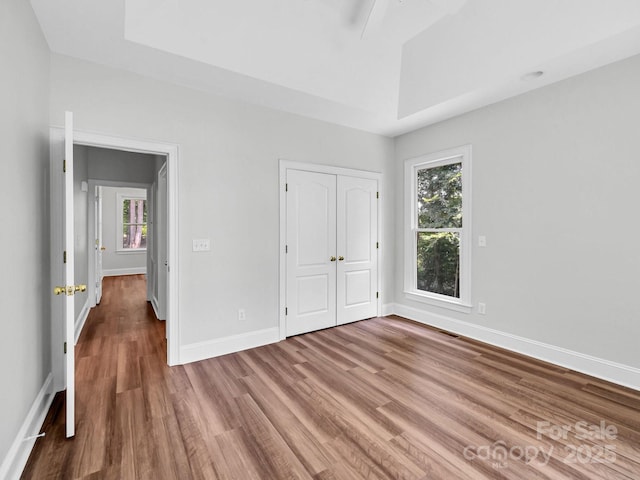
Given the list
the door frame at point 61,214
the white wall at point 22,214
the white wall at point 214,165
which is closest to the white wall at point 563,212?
the white wall at point 214,165

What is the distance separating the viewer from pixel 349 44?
9.77ft

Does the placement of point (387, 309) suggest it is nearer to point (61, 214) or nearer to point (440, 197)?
point (440, 197)

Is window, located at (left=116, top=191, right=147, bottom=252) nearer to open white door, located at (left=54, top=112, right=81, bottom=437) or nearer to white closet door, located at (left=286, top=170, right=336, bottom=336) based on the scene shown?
white closet door, located at (left=286, top=170, right=336, bottom=336)

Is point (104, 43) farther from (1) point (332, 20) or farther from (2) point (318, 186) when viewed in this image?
(2) point (318, 186)

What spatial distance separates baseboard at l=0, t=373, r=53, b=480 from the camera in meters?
1.55

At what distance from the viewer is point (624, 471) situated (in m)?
1.68

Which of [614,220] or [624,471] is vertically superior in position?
[614,220]

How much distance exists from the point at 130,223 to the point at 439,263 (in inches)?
336

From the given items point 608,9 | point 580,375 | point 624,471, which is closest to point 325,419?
point 624,471

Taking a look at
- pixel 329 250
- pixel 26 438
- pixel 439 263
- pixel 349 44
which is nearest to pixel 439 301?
pixel 439 263

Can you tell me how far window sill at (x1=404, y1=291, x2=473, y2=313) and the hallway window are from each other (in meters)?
7.98

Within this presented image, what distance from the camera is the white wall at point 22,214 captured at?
5.05 feet

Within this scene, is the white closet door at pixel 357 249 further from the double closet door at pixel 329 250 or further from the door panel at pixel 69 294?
the door panel at pixel 69 294

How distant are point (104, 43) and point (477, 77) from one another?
316 cm
